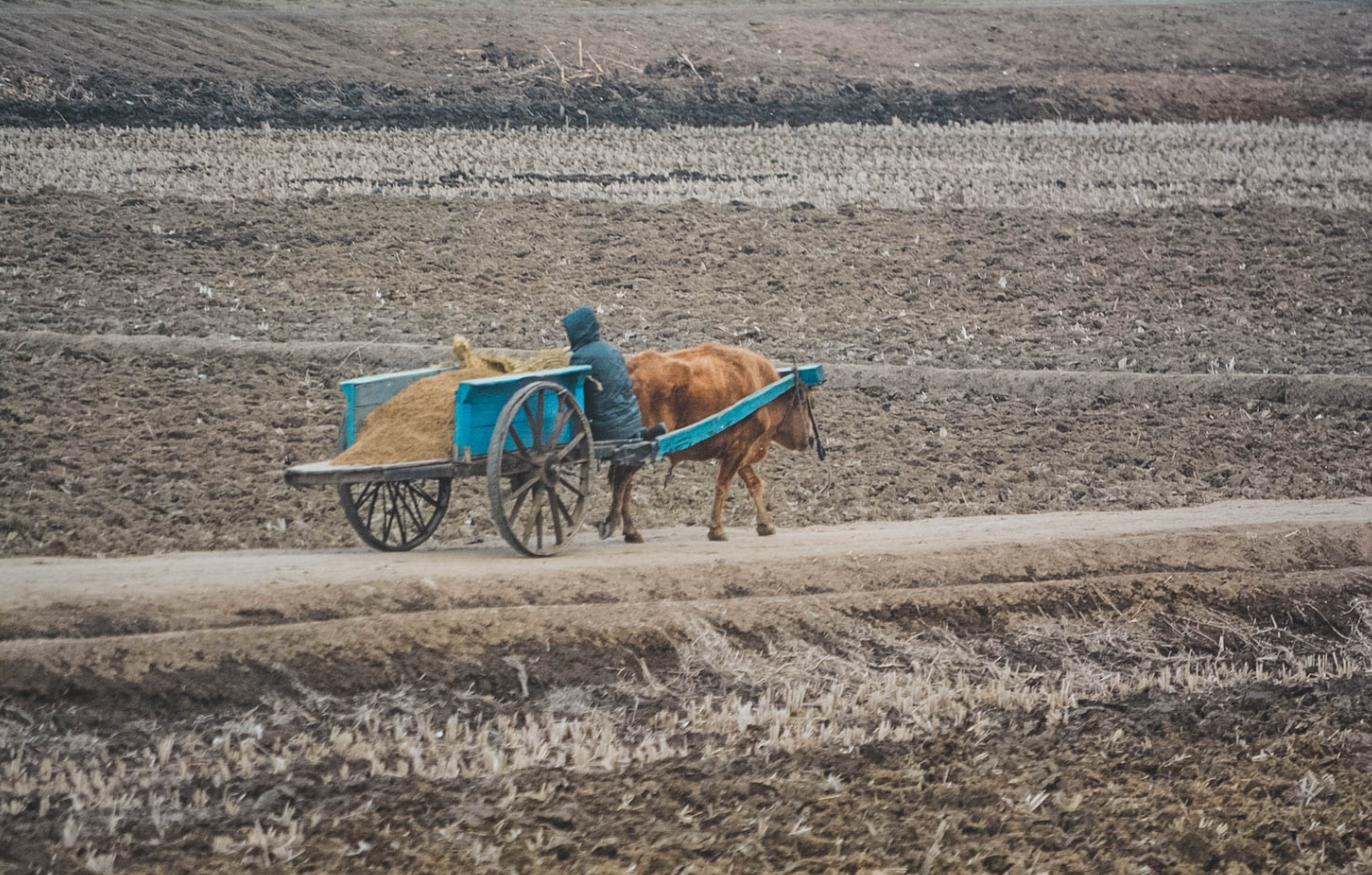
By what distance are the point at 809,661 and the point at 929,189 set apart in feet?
47.0

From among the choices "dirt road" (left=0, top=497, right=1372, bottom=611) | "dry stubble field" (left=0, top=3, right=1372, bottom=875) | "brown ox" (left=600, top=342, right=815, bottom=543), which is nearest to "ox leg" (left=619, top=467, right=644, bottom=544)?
"brown ox" (left=600, top=342, right=815, bottom=543)

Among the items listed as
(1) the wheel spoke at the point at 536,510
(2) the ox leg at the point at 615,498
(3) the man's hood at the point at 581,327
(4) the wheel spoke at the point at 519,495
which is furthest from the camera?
(2) the ox leg at the point at 615,498

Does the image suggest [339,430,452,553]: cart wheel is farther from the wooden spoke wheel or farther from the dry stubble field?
the dry stubble field

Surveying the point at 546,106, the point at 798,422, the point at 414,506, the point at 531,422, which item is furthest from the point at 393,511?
the point at 546,106

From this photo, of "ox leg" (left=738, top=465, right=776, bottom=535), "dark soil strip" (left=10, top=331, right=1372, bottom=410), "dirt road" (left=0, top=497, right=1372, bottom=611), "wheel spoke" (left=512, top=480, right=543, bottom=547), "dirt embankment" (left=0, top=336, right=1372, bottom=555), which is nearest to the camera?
"dirt road" (left=0, top=497, right=1372, bottom=611)

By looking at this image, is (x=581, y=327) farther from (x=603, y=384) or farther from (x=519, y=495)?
(x=519, y=495)

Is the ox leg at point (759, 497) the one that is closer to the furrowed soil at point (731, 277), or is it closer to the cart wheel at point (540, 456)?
the cart wheel at point (540, 456)

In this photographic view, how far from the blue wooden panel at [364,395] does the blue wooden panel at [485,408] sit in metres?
0.77

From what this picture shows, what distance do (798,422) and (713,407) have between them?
0.89 metres

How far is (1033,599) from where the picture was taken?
8.55 meters

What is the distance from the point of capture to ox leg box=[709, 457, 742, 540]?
9914 mm

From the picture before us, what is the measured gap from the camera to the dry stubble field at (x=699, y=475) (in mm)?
5934

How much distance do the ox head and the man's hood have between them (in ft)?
6.07

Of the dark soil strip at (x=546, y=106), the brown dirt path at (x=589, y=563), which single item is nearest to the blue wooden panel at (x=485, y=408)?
the brown dirt path at (x=589, y=563)
